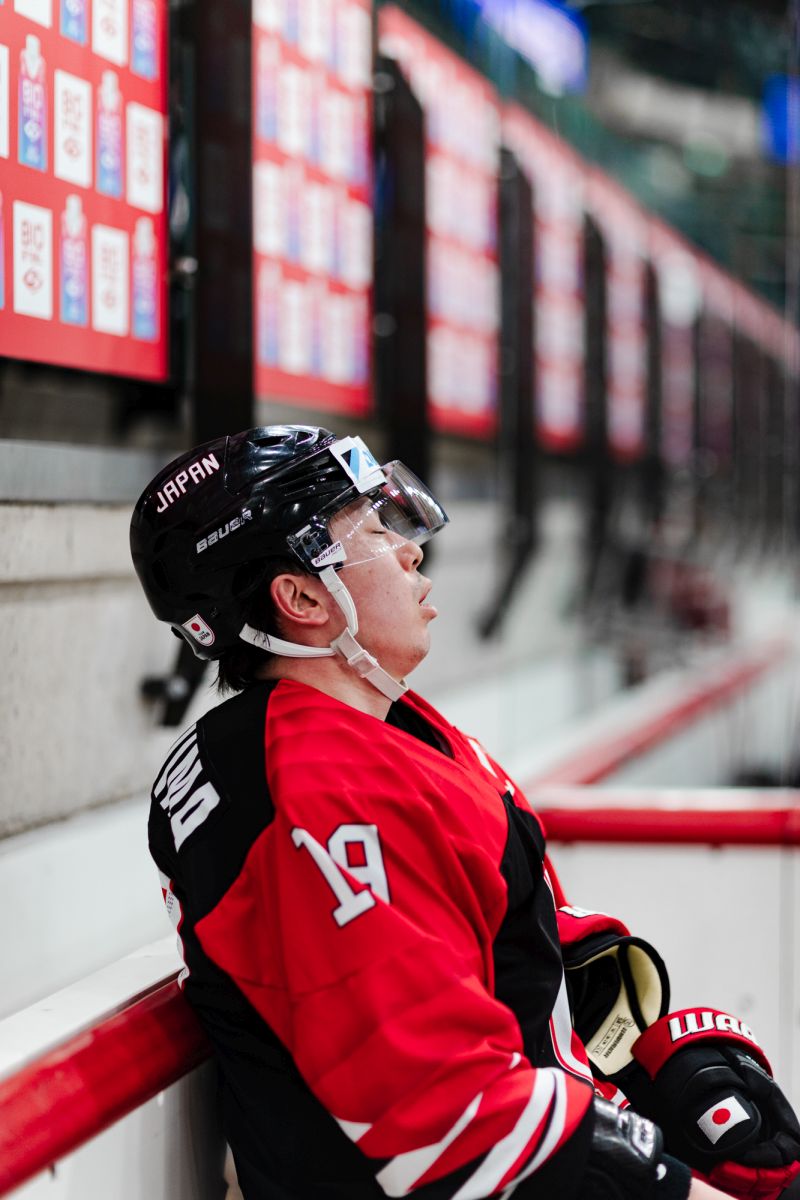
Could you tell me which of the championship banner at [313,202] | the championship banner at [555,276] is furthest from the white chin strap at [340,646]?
the championship banner at [555,276]

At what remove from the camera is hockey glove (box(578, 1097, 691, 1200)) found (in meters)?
1.06

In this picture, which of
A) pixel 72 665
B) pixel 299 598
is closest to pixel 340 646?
pixel 299 598

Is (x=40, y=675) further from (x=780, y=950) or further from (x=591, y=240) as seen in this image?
(x=591, y=240)

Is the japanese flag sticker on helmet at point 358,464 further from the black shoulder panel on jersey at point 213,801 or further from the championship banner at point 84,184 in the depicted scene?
the championship banner at point 84,184

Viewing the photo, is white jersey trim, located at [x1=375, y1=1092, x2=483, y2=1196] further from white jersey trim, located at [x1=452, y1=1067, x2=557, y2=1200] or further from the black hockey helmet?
the black hockey helmet

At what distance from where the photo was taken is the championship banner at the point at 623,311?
464 centimetres

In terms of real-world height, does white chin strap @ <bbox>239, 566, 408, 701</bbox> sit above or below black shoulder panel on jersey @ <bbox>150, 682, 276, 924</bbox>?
above

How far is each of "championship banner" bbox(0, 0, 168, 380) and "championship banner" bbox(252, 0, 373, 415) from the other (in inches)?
9.6

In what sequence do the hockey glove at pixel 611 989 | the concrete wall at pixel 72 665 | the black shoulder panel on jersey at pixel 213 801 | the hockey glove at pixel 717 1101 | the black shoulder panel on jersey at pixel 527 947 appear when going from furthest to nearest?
the concrete wall at pixel 72 665 < the hockey glove at pixel 611 989 < the hockey glove at pixel 717 1101 < the black shoulder panel on jersey at pixel 527 947 < the black shoulder panel on jersey at pixel 213 801

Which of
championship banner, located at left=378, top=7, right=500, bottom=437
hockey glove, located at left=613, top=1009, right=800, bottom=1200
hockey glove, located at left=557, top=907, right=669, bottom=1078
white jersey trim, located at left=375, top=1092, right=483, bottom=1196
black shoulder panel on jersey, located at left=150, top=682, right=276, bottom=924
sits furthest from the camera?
championship banner, located at left=378, top=7, right=500, bottom=437

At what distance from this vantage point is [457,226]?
3.31m

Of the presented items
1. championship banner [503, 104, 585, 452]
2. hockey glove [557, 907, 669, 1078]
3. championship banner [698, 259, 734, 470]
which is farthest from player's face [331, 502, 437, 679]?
championship banner [698, 259, 734, 470]

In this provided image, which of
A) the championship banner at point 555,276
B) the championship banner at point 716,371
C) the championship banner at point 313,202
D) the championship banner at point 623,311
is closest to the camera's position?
the championship banner at point 313,202

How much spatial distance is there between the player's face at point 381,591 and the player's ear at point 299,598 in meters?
0.03
